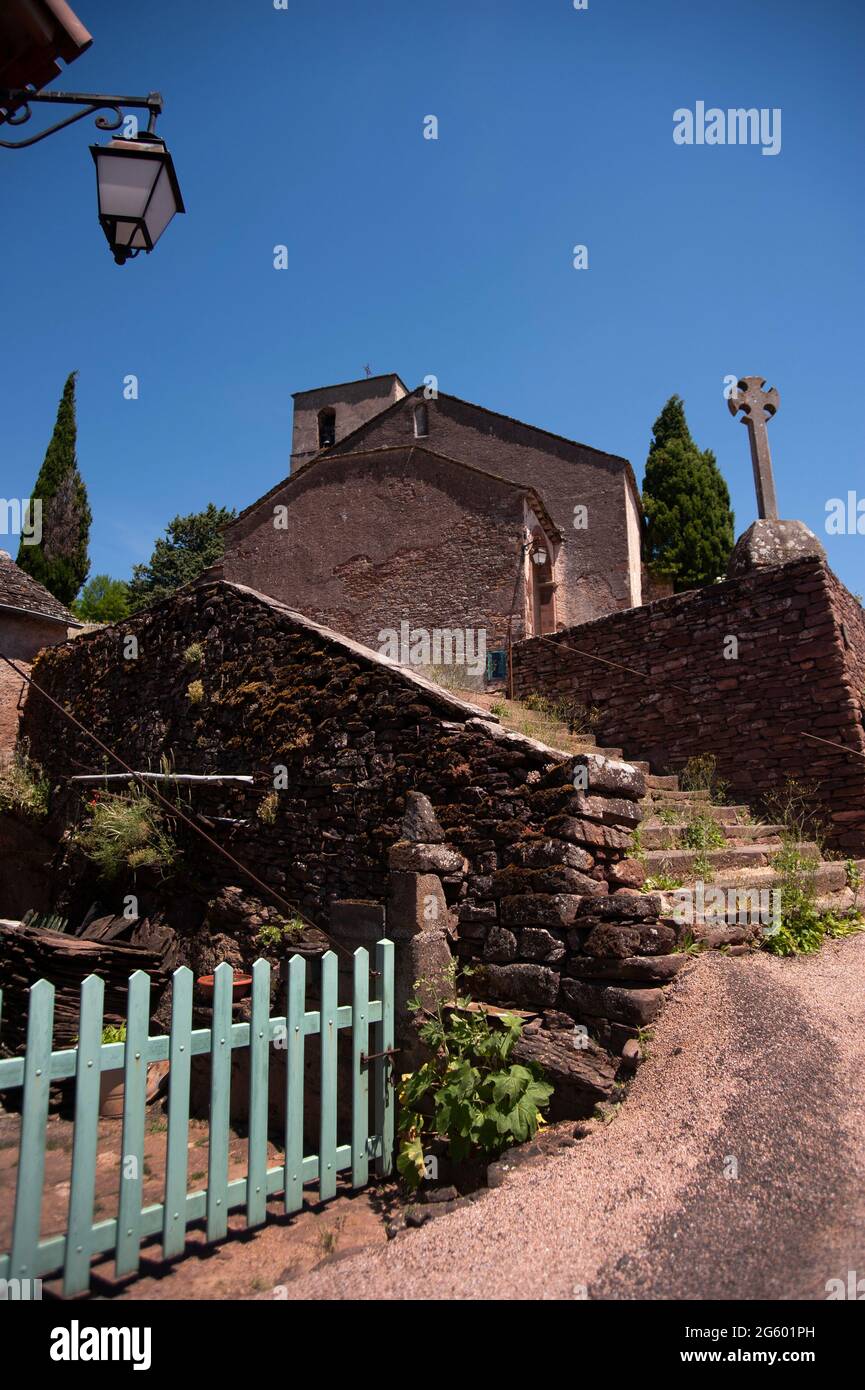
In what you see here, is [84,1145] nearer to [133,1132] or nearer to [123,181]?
[133,1132]

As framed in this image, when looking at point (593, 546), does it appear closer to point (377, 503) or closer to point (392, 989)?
point (377, 503)

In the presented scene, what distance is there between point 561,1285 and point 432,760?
112 inches

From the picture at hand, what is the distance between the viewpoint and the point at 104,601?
1380 inches

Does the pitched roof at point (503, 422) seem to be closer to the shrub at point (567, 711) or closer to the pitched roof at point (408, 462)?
the pitched roof at point (408, 462)

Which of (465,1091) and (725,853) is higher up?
(725,853)

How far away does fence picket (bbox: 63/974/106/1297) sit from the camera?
9.60ft

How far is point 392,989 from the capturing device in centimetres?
437

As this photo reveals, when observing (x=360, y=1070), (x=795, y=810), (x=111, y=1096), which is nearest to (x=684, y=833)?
(x=795, y=810)

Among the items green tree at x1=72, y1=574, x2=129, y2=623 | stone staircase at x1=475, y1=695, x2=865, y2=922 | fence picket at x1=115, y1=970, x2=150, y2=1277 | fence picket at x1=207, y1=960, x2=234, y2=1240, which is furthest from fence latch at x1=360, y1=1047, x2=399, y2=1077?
green tree at x1=72, y1=574, x2=129, y2=623

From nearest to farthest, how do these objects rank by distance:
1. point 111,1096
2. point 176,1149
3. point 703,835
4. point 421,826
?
point 176,1149, point 421,826, point 111,1096, point 703,835

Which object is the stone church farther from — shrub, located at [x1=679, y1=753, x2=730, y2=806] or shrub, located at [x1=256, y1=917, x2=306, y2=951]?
shrub, located at [x1=256, y1=917, x2=306, y2=951]

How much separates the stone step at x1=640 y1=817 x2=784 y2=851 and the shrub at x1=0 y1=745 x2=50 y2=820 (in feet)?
23.3

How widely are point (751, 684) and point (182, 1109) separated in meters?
6.92
